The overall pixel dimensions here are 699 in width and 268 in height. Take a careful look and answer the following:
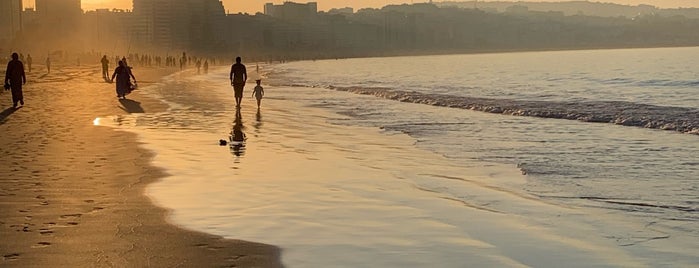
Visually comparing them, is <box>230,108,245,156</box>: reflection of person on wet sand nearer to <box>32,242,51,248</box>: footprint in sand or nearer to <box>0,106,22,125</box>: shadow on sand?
<box>0,106,22,125</box>: shadow on sand

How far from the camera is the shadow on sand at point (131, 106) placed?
25191 millimetres

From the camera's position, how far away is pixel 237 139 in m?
17.2

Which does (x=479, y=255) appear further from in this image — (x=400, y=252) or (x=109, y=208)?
(x=109, y=208)

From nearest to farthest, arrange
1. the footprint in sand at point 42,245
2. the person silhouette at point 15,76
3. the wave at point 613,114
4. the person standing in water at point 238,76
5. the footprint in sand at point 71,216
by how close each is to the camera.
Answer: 1. the footprint in sand at point 42,245
2. the footprint in sand at point 71,216
3. the wave at point 613,114
4. the person silhouette at point 15,76
5. the person standing in water at point 238,76

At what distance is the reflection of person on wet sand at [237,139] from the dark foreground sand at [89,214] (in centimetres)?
165

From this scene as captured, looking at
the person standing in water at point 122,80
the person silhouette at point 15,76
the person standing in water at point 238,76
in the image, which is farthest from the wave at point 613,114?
the person silhouette at point 15,76

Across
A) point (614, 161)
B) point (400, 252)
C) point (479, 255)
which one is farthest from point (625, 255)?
point (614, 161)

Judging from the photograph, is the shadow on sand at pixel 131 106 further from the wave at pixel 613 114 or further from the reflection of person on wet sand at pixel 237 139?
the wave at pixel 613 114

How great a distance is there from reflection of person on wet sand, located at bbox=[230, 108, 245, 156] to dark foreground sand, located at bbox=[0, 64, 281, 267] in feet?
5.42

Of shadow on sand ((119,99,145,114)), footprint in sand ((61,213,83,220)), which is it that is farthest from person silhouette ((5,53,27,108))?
footprint in sand ((61,213,83,220))

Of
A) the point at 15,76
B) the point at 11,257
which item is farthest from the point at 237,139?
the point at 11,257

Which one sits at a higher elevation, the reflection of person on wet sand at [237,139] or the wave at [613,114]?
the reflection of person on wet sand at [237,139]

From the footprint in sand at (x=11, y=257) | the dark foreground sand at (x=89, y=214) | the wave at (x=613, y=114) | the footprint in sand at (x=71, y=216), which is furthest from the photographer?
the wave at (x=613, y=114)

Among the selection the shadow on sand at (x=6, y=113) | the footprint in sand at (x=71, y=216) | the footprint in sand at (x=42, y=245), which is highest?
the footprint in sand at (x=42, y=245)
